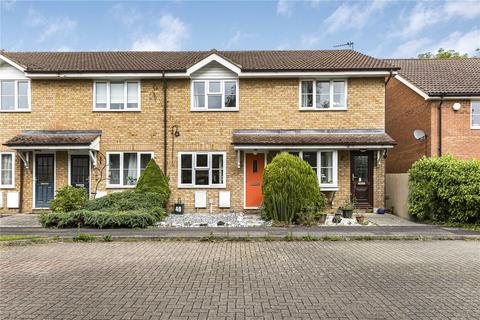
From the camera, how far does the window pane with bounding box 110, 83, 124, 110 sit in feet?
50.3

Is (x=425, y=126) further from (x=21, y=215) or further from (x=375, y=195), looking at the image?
(x=21, y=215)

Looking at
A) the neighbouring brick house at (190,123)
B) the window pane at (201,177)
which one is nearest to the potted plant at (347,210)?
the neighbouring brick house at (190,123)

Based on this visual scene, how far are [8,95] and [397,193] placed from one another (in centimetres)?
1768

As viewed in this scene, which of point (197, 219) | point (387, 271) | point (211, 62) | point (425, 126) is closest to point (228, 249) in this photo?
point (387, 271)

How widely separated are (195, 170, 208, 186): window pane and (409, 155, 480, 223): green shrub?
8242 mm

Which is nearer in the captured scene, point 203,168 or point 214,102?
point 203,168

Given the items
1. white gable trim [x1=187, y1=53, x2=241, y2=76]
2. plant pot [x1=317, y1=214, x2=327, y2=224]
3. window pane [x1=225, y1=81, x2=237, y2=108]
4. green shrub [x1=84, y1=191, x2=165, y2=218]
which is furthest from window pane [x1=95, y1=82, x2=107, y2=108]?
plant pot [x1=317, y1=214, x2=327, y2=224]

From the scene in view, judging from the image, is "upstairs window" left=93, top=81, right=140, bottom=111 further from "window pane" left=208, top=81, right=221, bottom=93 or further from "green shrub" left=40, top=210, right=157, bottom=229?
"green shrub" left=40, top=210, right=157, bottom=229

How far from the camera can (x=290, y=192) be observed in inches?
469

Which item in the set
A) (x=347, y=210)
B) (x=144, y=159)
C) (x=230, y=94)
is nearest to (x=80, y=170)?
(x=144, y=159)

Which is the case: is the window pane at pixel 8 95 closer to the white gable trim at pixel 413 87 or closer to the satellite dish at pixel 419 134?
the satellite dish at pixel 419 134

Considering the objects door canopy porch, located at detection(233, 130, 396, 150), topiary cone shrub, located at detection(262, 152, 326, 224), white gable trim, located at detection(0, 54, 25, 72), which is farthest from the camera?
white gable trim, located at detection(0, 54, 25, 72)

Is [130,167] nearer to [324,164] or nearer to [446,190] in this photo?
[324,164]

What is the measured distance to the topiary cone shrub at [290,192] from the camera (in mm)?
11854
